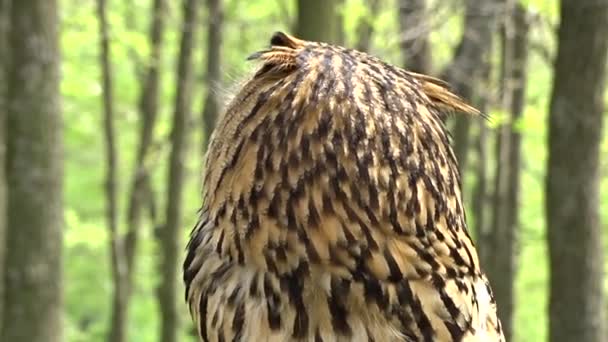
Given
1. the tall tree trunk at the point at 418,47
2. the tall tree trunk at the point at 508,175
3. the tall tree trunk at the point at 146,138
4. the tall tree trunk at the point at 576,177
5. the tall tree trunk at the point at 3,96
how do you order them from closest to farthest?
the tall tree trunk at the point at 576,177, the tall tree trunk at the point at 3,96, the tall tree trunk at the point at 418,47, the tall tree trunk at the point at 508,175, the tall tree trunk at the point at 146,138

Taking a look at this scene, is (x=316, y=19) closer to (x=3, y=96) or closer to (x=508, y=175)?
(x=3, y=96)

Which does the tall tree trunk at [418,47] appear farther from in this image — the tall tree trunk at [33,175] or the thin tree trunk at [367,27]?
the tall tree trunk at [33,175]

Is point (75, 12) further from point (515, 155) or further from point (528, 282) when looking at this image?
point (528, 282)

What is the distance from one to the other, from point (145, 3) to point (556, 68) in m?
15.0

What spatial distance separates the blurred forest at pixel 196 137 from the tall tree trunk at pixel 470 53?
4 centimetres

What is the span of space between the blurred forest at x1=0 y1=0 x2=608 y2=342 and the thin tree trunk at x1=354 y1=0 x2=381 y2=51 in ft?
0.14

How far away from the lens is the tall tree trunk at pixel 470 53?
38.4 feet

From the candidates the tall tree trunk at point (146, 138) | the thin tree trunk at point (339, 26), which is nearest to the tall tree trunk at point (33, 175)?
the thin tree trunk at point (339, 26)

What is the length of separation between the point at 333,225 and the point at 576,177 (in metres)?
5.07

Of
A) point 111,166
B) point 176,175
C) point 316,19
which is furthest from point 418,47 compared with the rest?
point 111,166


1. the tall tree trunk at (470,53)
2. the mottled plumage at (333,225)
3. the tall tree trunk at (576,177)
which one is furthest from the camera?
the tall tree trunk at (470,53)

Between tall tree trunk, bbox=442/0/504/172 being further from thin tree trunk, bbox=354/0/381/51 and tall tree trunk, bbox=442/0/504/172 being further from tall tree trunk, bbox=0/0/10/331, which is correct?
tall tree trunk, bbox=0/0/10/331

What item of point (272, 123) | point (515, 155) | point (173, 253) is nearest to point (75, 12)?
point (173, 253)

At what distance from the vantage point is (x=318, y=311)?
4.76ft
